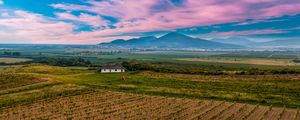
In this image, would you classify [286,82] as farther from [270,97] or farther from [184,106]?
[184,106]

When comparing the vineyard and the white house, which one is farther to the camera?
the white house

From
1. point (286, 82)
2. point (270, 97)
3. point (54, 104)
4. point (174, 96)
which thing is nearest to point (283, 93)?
point (270, 97)

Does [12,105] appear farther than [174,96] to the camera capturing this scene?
No

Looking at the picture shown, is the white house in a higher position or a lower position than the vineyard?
higher

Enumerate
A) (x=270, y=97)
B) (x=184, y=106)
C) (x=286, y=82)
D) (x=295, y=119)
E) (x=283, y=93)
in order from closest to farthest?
(x=295, y=119) → (x=184, y=106) → (x=270, y=97) → (x=283, y=93) → (x=286, y=82)

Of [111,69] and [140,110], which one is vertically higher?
[111,69]

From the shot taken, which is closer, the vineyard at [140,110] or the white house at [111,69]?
the vineyard at [140,110]

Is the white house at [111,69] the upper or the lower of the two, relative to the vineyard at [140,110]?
upper

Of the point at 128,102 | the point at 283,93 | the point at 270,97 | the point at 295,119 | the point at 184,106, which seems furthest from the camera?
the point at 283,93
